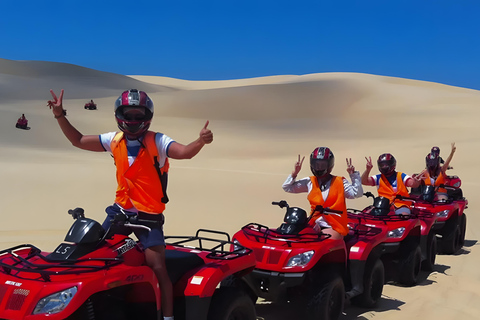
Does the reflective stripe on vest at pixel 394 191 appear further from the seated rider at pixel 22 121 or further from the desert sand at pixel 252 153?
the seated rider at pixel 22 121

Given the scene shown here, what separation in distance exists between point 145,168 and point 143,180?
0.09m

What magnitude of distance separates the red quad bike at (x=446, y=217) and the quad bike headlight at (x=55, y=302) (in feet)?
23.8

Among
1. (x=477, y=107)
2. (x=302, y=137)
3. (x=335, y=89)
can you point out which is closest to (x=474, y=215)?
(x=302, y=137)

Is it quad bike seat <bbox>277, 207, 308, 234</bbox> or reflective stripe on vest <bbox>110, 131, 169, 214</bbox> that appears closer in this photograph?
→ reflective stripe on vest <bbox>110, 131, 169, 214</bbox>

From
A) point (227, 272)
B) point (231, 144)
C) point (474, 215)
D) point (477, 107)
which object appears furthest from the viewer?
point (477, 107)

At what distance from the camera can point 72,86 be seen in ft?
252

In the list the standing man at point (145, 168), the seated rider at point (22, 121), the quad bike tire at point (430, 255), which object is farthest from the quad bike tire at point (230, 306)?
the seated rider at point (22, 121)

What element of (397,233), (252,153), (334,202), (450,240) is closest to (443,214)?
(450,240)

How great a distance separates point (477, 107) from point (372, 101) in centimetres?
1236

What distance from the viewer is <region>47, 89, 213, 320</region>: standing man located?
422cm

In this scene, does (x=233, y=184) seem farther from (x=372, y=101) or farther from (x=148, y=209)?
(x=372, y=101)

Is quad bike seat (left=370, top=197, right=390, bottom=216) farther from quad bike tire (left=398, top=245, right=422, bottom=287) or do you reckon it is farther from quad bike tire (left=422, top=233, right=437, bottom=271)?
quad bike tire (left=422, top=233, right=437, bottom=271)

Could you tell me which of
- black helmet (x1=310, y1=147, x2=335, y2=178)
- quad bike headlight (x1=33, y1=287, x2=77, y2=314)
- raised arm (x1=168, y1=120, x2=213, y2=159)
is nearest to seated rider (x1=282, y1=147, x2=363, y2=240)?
black helmet (x1=310, y1=147, x2=335, y2=178)

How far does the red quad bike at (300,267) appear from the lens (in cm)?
568
